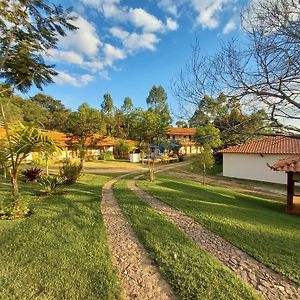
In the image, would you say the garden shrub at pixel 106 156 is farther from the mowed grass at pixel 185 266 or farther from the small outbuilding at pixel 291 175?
the mowed grass at pixel 185 266

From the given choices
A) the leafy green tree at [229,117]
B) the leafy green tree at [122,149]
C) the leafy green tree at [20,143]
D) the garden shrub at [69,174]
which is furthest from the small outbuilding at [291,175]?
the leafy green tree at [122,149]

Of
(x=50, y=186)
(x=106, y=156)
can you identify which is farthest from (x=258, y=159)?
(x=106, y=156)

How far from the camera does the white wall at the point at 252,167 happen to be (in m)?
23.0

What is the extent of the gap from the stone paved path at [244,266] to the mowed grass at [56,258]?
2144 mm

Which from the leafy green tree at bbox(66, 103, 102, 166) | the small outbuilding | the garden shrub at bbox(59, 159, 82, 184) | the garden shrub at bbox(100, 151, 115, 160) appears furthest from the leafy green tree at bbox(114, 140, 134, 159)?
the small outbuilding

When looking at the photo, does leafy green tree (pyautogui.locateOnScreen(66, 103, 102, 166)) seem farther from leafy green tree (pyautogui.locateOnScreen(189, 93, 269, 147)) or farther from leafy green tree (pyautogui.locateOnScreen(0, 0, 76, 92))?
leafy green tree (pyautogui.locateOnScreen(189, 93, 269, 147))

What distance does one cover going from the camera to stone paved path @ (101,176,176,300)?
3.56 m

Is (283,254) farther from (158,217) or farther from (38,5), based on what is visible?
(38,5)

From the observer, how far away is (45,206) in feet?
26.2

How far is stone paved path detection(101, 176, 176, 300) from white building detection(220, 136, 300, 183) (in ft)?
62.8

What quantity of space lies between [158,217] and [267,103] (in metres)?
→ 4.31

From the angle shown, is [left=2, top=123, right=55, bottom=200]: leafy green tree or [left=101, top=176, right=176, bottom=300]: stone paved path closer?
[left=101, top=176, right=176, bottom=300]: stone paved path

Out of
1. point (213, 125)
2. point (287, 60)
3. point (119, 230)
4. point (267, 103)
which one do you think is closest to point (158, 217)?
point (119, 230)

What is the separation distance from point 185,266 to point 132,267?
933 mm
